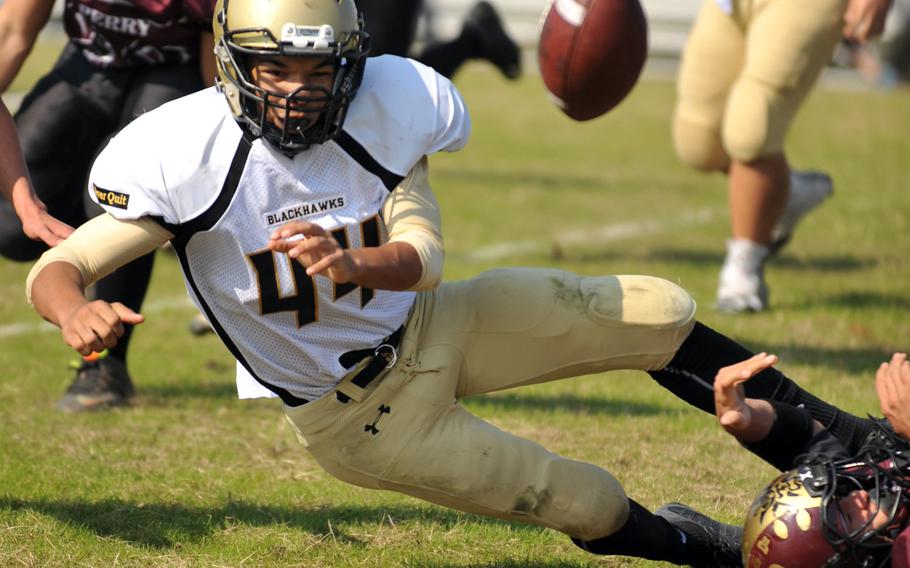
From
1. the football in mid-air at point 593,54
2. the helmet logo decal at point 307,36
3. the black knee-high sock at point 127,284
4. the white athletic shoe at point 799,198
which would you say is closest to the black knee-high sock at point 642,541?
the helmet logo decal at point 307,36

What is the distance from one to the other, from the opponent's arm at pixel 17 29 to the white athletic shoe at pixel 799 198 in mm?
3751

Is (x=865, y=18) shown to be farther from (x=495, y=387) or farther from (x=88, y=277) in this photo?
(x=88, y=277)

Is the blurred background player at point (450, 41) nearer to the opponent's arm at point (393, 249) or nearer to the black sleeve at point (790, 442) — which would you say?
the opponent's arm at point (393, 249)

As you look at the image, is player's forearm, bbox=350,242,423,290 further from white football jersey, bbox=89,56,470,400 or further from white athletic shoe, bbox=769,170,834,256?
white athletic shoe, bbox=769,170,834,256

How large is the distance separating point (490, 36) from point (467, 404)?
10.5 feet

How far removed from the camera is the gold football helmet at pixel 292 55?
2791mm

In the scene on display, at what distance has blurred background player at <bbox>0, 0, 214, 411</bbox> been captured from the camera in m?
4.27

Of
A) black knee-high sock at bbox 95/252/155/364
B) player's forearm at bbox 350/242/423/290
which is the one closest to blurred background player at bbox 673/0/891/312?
black knee-high sock at bbox 95/252/155/364

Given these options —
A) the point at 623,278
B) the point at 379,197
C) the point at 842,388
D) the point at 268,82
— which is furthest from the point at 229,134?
the point at 842,388

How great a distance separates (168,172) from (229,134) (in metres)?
0.17

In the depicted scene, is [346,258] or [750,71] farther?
[750,71]

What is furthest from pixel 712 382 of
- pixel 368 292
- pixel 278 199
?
pixel 278 199

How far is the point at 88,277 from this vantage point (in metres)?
2.70

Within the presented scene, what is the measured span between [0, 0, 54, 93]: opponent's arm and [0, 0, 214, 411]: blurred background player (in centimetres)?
33
